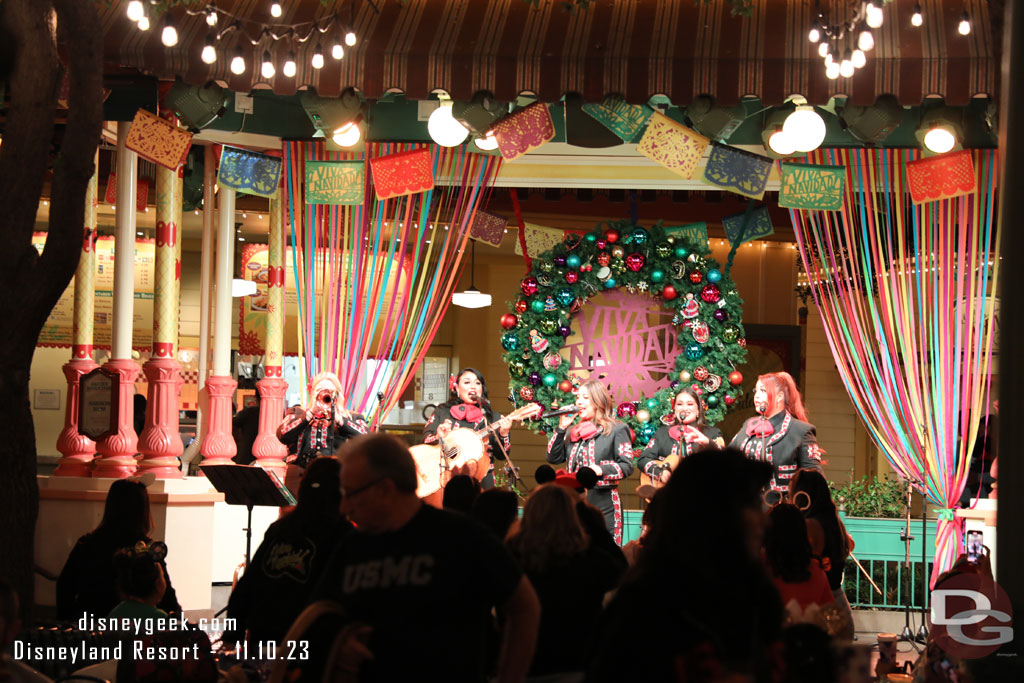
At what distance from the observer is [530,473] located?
15055 mm

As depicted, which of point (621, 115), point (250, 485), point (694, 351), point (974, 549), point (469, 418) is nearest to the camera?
point (974, 549)

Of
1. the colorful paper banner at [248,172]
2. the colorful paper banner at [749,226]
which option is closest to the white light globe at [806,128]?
the colorful paper banner at [749,226]

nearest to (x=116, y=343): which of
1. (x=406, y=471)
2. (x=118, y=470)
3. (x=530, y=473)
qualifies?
(x=118, y=470)

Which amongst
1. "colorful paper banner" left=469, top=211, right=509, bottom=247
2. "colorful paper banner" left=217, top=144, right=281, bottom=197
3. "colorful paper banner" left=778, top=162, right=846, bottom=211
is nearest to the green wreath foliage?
"colorful paper banner" left=469, top=211, right=509, bottom=247

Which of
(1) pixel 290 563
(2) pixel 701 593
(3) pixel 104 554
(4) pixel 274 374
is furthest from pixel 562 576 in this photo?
(4) pixel 274 374

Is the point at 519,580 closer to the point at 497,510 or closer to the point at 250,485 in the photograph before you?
the point at 497,510

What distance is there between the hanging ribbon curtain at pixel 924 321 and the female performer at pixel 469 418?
2.57 m

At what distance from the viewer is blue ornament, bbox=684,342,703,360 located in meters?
10.0

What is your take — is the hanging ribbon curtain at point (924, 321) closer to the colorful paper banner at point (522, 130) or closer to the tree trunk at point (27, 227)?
the colorful paper banner at point (522, 130)

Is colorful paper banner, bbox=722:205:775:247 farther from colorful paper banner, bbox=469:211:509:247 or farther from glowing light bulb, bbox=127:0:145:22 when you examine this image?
glowing light bulb, bbox=127:0:145:22

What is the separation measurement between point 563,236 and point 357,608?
825cm

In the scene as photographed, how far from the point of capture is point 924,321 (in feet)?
27.0

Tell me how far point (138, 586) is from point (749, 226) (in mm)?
7292

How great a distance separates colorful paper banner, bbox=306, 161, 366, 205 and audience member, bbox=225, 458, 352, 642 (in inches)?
192
